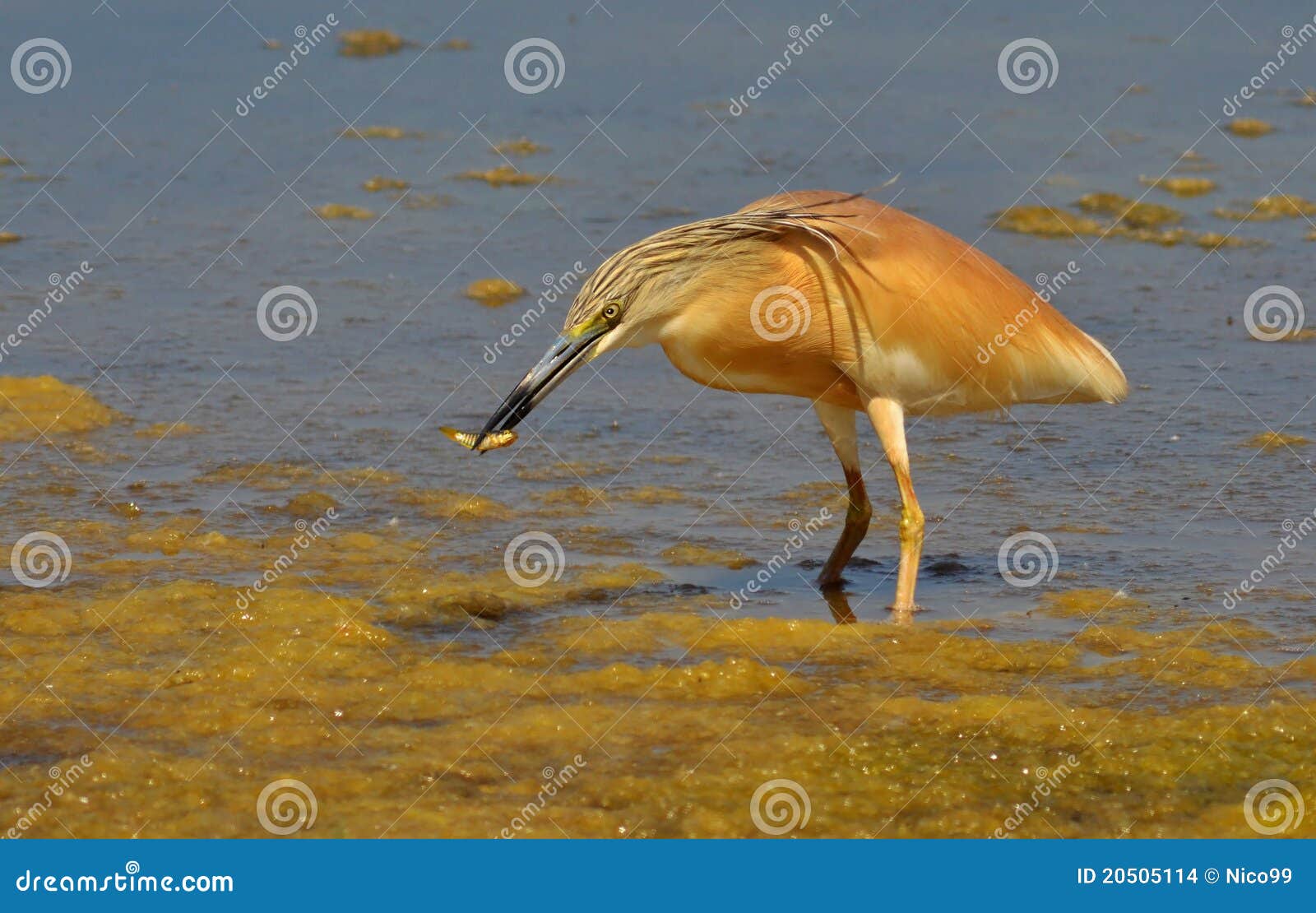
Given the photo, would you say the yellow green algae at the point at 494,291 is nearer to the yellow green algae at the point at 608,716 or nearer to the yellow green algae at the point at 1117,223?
the yellow green algae at the point at 1117,223

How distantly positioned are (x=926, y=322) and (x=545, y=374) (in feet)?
5.41

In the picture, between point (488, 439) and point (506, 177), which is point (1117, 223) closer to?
point (506, 177)

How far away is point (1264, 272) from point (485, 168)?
5993 millimetres

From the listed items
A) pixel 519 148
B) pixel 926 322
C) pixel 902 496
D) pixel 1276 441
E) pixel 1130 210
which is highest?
pixel 1130 210

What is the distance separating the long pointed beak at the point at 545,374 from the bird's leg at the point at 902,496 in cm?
131

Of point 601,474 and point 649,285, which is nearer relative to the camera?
point 649,285

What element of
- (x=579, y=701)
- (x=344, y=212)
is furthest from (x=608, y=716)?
(x=344, y=212)

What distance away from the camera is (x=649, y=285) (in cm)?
711

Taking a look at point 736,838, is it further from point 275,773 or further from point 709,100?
point 709,100

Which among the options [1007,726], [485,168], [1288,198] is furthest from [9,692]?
[1288,198]

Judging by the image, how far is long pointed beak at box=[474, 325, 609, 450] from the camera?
22.9 ft

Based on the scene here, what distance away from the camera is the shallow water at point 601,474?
6137mm

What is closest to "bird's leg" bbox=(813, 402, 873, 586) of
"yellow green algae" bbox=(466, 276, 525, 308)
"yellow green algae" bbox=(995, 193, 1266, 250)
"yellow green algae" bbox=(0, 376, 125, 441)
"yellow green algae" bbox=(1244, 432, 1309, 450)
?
"yellow green algae" bbox=(1244, 432, 1309, 450)

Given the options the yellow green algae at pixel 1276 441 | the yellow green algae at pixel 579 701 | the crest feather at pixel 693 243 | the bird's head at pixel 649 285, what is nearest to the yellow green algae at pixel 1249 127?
the yellow green algae at pixel 1276 441
